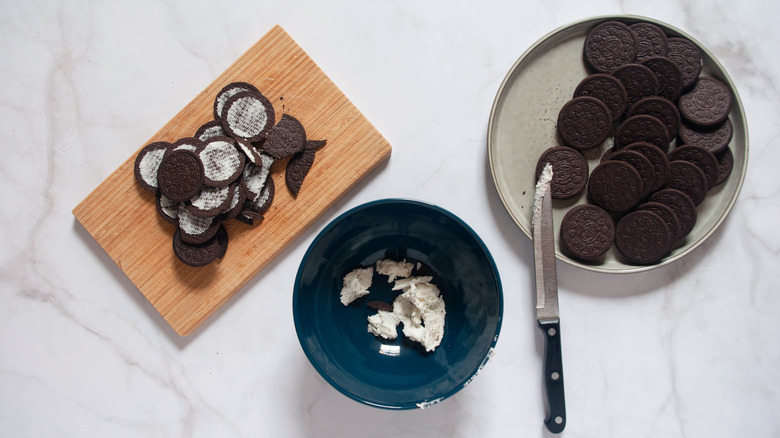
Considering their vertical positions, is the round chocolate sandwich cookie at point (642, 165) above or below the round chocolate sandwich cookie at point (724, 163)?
above

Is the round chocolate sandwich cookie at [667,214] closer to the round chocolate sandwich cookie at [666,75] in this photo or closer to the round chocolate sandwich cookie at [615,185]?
the round chocolate sandwich cookie at [615,185]

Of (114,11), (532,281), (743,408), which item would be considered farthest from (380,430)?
(114,11)

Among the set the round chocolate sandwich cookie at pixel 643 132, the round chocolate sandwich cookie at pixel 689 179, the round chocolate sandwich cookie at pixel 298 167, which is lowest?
the round chocolate sandwich cookie at pixel 689 179

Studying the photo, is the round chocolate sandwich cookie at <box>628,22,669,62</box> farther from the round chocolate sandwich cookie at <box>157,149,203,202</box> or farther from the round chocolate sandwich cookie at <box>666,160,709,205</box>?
the round chocolate sandwich cookie at <box>157,149,203,202</box>

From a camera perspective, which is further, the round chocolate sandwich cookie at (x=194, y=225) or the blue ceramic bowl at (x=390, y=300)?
the round chocolate sandwich cookie at (x=194, y=225)

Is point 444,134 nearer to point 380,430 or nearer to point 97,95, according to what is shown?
point 380,430

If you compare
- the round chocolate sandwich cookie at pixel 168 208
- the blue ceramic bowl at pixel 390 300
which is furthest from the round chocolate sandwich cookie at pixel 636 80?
the round chocolate sandwich cookie at pixel 168 208
